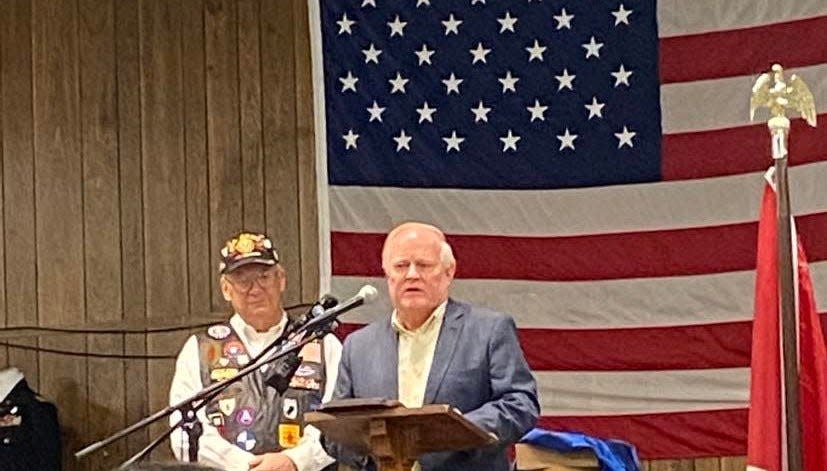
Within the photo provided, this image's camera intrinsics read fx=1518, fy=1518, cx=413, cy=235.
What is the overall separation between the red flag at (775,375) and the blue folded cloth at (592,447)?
73 centimetres

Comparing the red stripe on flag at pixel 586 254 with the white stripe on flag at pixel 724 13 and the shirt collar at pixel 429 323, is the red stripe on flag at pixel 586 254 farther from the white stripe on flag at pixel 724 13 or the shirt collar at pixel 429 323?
the shirt collar at pixel 429 323

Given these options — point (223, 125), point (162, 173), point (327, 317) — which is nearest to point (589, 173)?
point (223, 125)

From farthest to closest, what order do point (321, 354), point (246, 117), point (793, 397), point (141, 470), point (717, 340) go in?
point (246, 117) < point (717, 340) < point (321, 354) < point (793, 397) < point (141, 470)

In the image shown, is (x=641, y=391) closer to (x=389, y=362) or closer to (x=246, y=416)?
(x=246, y=416)

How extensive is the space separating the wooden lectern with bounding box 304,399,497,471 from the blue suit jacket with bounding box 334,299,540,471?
0.64 ft

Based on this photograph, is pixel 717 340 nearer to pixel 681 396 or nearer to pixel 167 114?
pixel 681 396

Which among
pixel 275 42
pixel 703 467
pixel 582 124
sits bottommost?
pixel 703 467

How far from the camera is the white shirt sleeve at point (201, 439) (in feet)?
14.6

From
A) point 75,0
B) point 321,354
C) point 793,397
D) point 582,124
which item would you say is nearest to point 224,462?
point 321,354

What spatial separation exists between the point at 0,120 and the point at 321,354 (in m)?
2.19

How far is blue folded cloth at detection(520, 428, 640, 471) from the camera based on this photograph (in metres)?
4.61

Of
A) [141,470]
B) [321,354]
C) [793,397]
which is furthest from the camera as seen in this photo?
[321,354]

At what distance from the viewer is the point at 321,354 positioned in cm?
476

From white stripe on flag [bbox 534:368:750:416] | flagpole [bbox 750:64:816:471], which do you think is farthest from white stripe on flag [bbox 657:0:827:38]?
flagpole [bbox 750:64:816:471]
